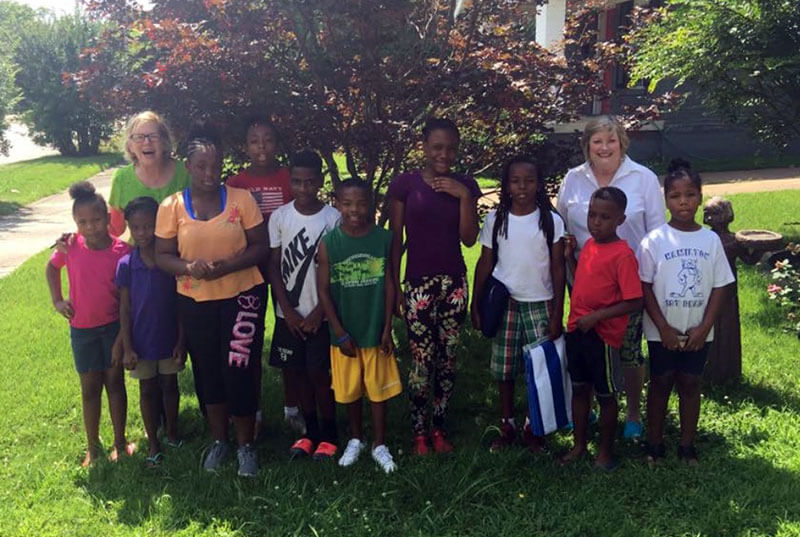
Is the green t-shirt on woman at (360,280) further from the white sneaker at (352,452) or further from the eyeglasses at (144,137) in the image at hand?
the eyeglasses at (144,137)

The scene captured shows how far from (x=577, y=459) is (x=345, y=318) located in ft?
4.47

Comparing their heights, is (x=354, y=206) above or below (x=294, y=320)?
above

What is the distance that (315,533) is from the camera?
113 inches

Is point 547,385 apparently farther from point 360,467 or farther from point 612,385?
point 360,467

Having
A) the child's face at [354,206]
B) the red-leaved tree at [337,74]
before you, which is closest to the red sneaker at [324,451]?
the child's face at [354,206]

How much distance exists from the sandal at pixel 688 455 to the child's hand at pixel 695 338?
1.86 ft

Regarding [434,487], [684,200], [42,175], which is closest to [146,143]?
[434,487]

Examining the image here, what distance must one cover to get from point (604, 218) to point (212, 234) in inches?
71.7

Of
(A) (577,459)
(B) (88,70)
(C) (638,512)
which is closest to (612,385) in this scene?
(A) (577,459)

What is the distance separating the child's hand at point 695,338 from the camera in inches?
122

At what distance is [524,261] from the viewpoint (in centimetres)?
328

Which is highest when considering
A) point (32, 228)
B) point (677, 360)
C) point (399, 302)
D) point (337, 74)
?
point (337, 74)

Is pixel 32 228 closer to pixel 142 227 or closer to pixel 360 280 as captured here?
pixel 142 227

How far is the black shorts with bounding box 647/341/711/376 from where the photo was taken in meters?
3.20
